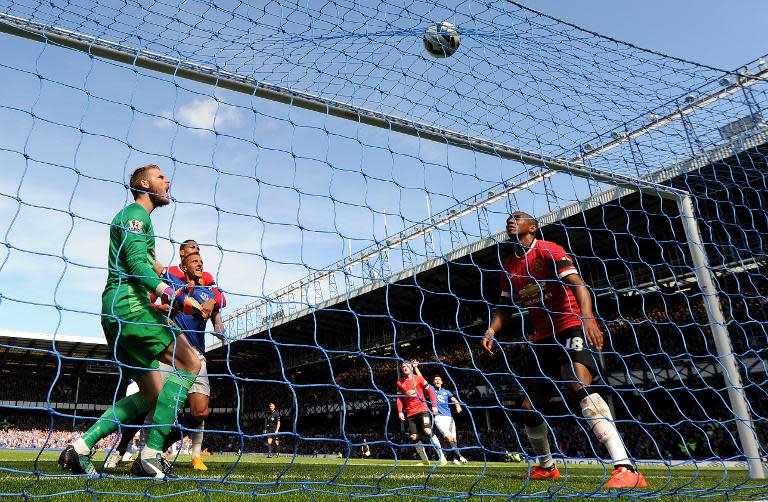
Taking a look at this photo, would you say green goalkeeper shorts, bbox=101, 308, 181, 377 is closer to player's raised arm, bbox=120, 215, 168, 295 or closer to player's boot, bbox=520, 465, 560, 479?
player's raised arm, bbox=120, 215, 168, 295

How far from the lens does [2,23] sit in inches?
116

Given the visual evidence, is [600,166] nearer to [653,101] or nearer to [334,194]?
[653,101]

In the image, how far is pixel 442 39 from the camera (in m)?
4.81

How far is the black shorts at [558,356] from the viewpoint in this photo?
3.48m

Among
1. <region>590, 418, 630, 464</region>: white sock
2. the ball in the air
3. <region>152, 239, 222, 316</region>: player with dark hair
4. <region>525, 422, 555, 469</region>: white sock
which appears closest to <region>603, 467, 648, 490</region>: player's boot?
<region>590, 418, 630, 464</region>: white sock

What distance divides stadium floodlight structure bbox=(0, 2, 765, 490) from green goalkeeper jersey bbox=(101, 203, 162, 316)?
39.9 inches

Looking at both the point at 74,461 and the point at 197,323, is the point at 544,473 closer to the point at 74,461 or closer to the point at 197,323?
the point at 197,323

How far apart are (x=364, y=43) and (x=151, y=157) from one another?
229 centimetres

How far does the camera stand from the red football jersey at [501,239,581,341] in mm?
3693

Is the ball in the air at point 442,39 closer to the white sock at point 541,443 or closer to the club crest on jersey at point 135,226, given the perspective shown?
the club crest on jersey at point 135,226

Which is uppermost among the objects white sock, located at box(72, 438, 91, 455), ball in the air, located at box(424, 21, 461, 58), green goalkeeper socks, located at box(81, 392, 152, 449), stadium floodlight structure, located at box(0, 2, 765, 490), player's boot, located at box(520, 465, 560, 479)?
ball in the air, located at box(424, 21, 461, 58)

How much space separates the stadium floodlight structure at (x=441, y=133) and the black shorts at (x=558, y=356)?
1.04 metres

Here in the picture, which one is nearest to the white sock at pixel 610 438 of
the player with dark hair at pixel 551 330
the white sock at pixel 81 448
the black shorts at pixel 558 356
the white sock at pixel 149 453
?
the player with dark hair at pixel 551 330

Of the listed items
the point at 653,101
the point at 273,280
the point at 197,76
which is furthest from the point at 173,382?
the point at 653,101
